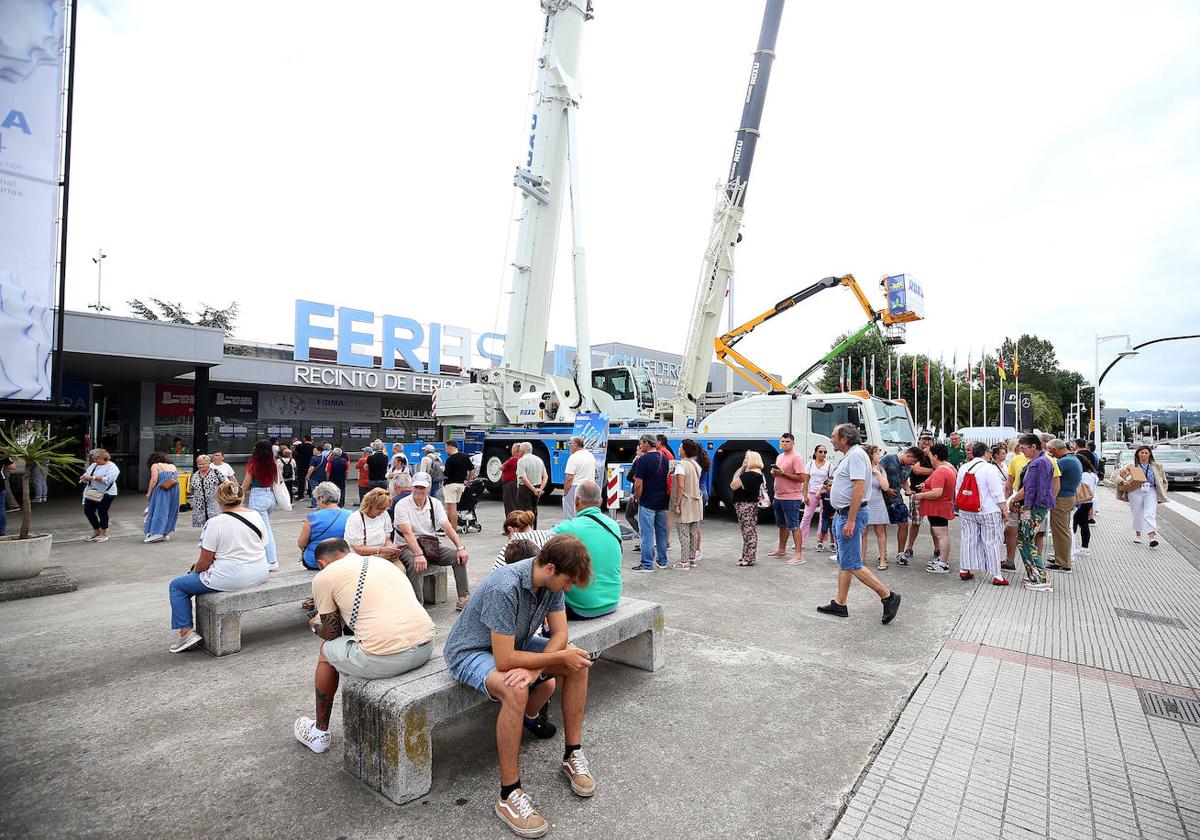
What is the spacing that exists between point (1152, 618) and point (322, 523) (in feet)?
25.4

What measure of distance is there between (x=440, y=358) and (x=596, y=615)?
2480cm

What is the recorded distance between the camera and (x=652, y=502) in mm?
7938

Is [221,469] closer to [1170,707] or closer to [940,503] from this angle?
[940,503]

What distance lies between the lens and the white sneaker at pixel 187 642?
4742 millimetres

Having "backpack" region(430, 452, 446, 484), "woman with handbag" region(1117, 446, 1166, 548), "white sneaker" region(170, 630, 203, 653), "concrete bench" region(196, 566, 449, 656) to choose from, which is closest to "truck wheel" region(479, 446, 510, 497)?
"backpack" region(430, 452, 446, 484)

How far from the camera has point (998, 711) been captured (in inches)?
146

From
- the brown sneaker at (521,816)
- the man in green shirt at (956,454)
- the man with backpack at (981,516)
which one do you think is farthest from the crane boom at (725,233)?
the brown sneaker at (521,816)

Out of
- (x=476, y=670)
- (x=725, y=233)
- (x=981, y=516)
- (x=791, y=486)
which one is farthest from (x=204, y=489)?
(x=725, y=233)

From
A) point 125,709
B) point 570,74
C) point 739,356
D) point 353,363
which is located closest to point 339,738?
point 125,709

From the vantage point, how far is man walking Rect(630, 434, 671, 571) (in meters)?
7.84

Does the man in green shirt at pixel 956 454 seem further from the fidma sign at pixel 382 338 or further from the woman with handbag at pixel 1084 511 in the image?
the fidma sign at pixel 382 338

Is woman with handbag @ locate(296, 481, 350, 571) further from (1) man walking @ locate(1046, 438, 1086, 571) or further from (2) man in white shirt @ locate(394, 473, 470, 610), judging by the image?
(1) man walking @ locate(1046, 438, 1086, 571)

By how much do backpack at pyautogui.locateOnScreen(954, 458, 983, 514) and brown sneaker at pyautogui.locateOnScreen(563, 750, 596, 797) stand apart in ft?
19.8

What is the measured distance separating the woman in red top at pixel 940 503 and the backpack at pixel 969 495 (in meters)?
0.48
